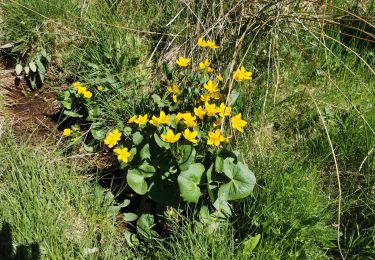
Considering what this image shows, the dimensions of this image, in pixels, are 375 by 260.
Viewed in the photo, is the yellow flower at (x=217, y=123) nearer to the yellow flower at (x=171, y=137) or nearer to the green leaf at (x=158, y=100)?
the yellow flower at (x=171, y=137)

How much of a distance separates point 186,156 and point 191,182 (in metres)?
0.12

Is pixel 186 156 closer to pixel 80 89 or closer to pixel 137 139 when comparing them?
pixel 137 139

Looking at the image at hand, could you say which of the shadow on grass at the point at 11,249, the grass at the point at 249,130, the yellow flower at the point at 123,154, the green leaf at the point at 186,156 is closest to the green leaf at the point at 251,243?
the grass at the point at 249,130

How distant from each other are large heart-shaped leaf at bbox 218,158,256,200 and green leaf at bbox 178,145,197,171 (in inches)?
6.2

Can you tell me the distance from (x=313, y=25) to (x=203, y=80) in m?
1.04

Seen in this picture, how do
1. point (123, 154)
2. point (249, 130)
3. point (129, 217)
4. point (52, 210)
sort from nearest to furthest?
point (123, 154) < point (52, 210) < point (129, 217) < point (249, 130)

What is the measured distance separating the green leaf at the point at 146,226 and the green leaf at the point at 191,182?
33cm

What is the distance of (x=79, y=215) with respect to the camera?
2318mm

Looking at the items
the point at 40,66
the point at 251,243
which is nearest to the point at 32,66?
the point at 40,66

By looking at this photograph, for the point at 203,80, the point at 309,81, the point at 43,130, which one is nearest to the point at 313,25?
the point at 309,81

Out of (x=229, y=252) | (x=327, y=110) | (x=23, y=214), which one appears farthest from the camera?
(x=327, y=110)

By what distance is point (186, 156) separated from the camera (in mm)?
2139

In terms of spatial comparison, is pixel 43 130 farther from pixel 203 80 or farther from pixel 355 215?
pixel 355 215

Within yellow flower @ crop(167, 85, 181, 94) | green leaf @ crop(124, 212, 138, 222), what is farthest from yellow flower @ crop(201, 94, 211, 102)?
green leaf @ crop(124, 212, 138, 222)
